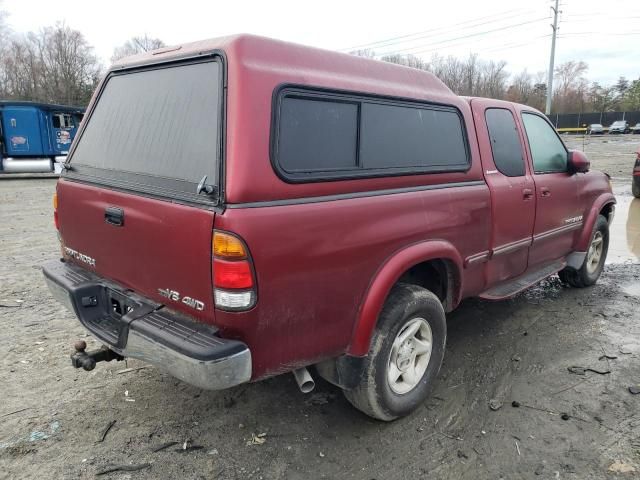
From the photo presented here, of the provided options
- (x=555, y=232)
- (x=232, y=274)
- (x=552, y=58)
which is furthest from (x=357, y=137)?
(x=552, y=58)

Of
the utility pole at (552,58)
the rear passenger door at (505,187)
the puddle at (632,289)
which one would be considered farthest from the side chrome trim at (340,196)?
the utility pole at (552,58)

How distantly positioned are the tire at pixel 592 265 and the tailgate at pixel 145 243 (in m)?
4.40

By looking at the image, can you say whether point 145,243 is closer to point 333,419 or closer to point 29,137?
point 333,419

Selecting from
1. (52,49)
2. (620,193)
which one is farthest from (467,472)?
(52,49)

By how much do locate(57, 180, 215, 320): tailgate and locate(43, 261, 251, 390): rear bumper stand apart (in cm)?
7

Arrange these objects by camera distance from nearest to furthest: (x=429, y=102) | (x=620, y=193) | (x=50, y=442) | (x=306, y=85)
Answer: (x=306, y=85) < (x=50, y=442) < (x=429, y=102) < (x=620, y=193)

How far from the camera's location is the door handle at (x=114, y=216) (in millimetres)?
2682

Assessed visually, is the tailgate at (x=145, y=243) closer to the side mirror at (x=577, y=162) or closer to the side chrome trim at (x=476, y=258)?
the side chrome trim at (x=476, y=258)

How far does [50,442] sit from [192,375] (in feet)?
4.16

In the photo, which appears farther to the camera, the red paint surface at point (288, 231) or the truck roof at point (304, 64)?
the truck roof at point (304, 64)

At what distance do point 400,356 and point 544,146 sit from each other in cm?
270

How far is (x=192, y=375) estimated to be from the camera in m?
2.20

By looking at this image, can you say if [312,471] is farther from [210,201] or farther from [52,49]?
[52,49]

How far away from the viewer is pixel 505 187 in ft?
12.4
